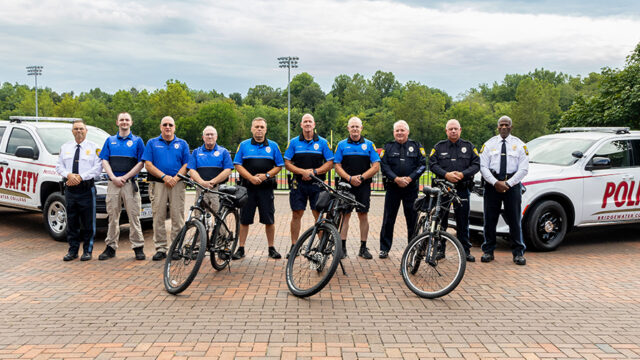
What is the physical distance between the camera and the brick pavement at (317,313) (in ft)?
13.5

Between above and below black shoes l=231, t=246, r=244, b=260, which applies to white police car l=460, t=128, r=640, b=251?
above

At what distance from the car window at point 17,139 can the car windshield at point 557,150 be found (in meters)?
9.10

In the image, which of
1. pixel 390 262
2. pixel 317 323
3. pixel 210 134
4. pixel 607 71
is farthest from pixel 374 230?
pixel 607 71

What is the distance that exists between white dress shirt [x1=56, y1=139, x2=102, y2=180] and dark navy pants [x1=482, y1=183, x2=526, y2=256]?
18.8ft

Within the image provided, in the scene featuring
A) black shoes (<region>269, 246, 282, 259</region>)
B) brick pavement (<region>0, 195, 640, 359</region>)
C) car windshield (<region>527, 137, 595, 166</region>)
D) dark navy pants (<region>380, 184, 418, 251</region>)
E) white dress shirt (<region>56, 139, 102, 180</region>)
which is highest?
car windshield (<region>527, 137, 595, 166</region>)

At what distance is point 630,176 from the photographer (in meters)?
8.38

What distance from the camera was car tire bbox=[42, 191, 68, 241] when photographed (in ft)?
27.5

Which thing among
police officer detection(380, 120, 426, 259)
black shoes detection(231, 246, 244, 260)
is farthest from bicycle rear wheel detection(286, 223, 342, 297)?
police officer detection(380, 120, 426, 259)

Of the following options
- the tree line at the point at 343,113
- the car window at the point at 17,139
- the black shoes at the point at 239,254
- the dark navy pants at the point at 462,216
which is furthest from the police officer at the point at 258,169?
the tree line at the point at 343,113

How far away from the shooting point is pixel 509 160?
715 cm

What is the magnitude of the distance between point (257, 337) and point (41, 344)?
1799mm

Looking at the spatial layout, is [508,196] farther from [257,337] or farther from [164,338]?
[164,338]

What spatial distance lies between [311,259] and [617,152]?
6080 mm

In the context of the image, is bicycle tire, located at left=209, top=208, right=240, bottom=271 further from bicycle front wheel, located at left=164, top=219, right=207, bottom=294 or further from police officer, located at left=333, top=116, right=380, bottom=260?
police officer, located at left=333, top=116, right=380, bottom=260
